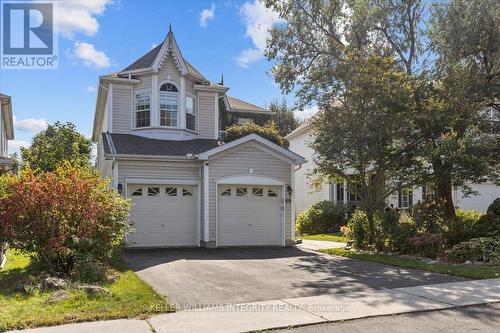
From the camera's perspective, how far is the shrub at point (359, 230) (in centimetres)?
1698

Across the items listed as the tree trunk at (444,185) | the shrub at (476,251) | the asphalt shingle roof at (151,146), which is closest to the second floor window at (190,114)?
the asphalt shingle roof at (151,146)

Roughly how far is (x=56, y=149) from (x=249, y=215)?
17475 millimetres

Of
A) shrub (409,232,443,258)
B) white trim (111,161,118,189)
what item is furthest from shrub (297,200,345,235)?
white trim (111,161,118,189)

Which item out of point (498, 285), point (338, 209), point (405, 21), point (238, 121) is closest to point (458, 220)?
→ point (498, 285)

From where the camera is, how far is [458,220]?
15375mm

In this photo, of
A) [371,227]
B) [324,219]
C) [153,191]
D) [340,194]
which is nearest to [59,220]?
[153,191]

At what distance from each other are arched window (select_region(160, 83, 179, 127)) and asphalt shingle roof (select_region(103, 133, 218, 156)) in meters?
0.95

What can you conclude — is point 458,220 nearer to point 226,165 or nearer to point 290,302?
point 226,165

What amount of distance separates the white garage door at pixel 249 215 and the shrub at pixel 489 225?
7.06 meters

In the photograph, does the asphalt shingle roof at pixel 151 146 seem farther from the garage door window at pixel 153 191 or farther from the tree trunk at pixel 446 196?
the tree trunk at pixel 446 196

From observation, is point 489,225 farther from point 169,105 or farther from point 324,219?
point 169,105

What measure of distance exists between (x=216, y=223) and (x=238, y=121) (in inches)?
832

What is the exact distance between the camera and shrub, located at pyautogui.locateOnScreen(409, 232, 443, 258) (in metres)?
14.1

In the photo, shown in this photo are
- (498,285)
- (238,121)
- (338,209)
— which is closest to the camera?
(498,285)
